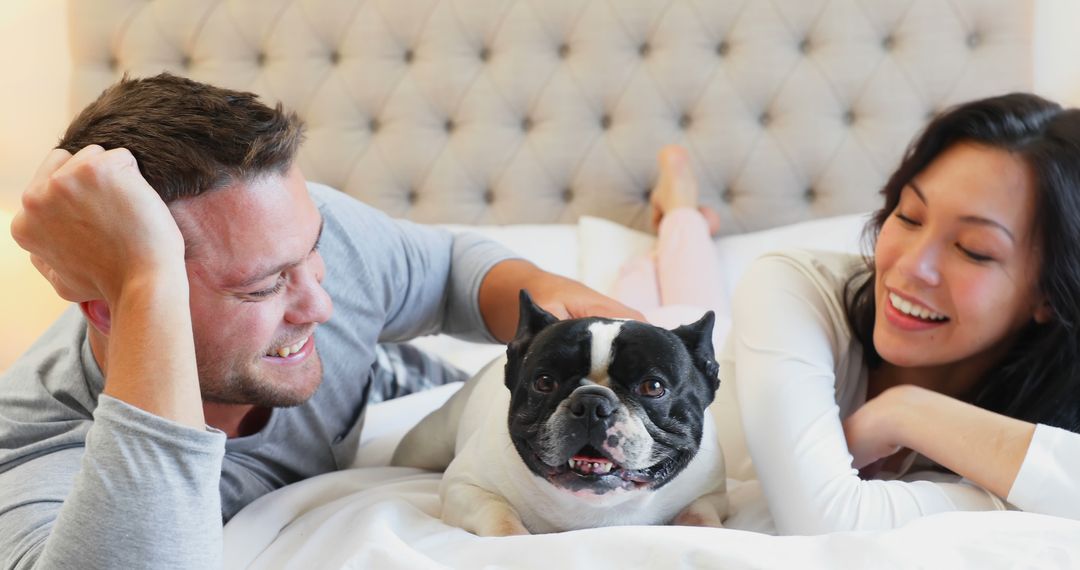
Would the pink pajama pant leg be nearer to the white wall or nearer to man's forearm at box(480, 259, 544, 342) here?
man's forearm at box(480, 259, 544, 342)

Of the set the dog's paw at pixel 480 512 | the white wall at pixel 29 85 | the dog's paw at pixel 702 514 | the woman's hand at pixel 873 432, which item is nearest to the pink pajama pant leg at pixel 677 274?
the woman's hand at pixel 873 432

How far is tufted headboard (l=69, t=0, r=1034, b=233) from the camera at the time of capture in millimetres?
2328

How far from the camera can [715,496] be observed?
1200 millimetres

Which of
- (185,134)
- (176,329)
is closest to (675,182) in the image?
(185,134)

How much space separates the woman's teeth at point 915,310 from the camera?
126cm

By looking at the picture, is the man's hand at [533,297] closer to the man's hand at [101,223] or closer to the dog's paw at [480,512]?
the dog's paw at [480,512]

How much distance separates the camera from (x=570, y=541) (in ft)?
3.14

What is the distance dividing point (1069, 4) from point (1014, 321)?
1445mm

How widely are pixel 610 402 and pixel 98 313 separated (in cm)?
63

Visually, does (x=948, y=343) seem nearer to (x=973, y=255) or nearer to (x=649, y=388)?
(x=973, y=255)

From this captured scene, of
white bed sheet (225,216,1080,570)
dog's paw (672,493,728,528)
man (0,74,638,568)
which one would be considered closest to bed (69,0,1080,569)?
man (0,74,638,568)

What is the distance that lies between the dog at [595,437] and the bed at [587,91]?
1.01 m

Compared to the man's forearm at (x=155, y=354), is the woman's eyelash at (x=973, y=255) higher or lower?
higher

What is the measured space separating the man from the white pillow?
2.34 ft
